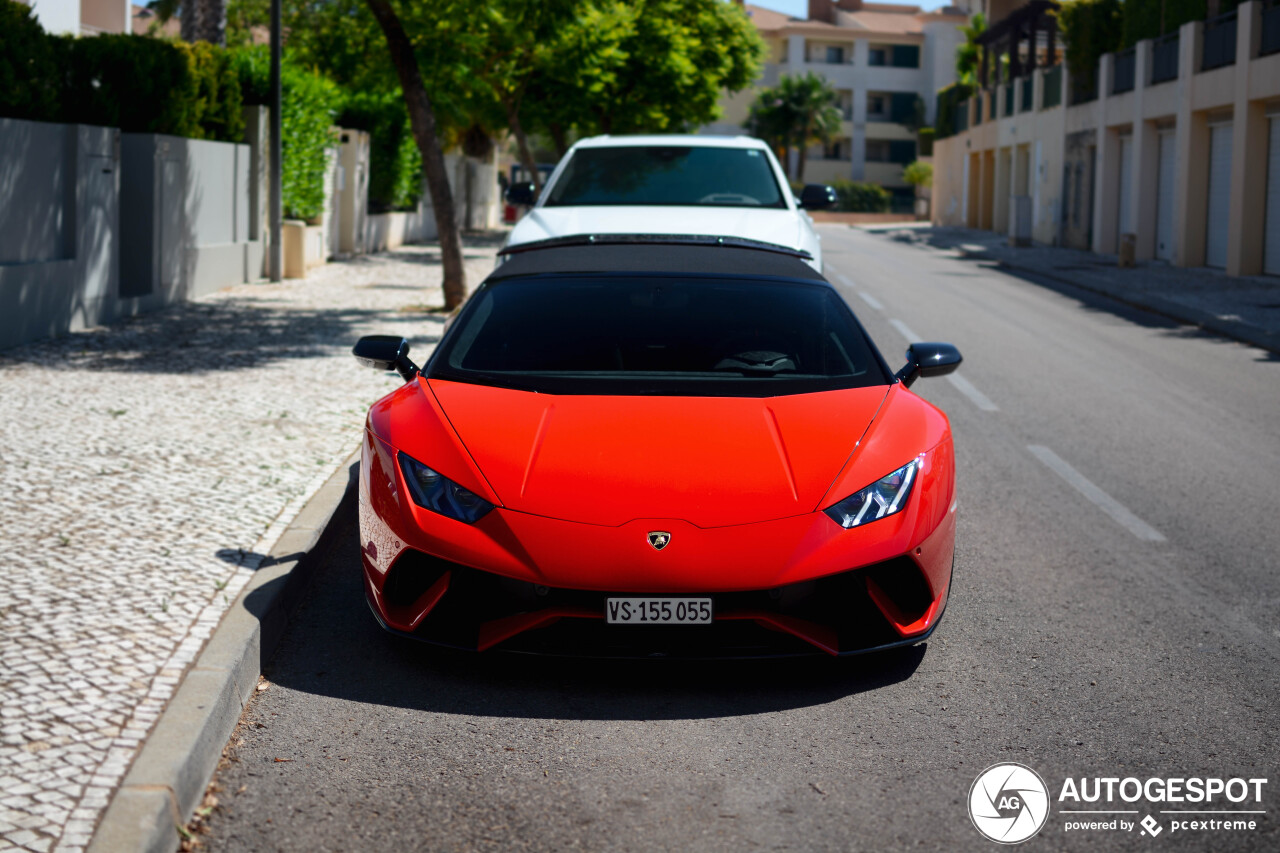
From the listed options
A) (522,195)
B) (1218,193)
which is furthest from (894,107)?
(522,195)

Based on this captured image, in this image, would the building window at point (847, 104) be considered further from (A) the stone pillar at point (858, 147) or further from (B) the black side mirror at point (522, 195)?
(B) the black side mirror at point (522, 195)

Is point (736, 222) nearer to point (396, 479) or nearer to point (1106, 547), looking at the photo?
point (1106, 547)

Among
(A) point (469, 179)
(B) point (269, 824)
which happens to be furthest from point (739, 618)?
(A) point (469, 179)

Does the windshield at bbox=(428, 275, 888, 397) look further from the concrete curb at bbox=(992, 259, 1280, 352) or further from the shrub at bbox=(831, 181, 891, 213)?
the shrub at bbox=(831, 181, 891, 213)

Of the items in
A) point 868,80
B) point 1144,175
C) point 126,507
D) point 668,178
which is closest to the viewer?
point 126,507

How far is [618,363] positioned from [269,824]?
2.44 meters

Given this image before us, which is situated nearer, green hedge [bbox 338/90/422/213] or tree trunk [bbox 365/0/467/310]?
tree trunk [bbox 365/0/467/310]

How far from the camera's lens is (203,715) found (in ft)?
12.7

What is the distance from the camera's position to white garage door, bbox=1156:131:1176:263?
30.0 m

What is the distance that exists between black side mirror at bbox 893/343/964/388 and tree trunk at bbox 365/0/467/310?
1128 cm

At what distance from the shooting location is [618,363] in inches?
212

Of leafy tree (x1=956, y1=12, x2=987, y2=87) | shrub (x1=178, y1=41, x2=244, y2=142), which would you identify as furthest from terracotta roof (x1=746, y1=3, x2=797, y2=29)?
shrub (x1=178, y1=41, x2=244, y2=142)

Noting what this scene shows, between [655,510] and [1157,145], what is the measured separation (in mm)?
30054

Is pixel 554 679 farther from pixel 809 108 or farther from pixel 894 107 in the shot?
pixel 894 107
